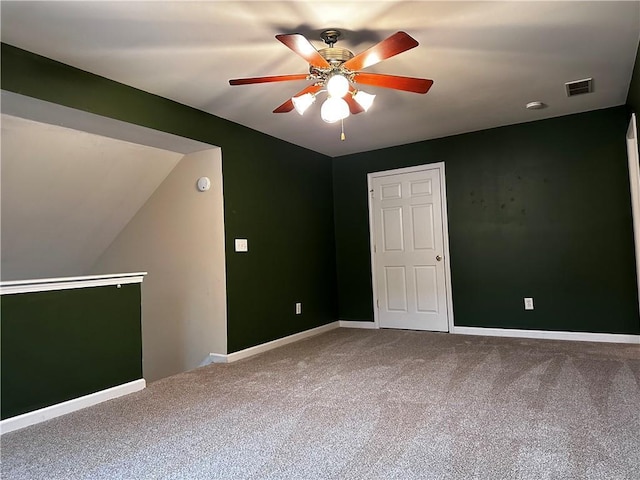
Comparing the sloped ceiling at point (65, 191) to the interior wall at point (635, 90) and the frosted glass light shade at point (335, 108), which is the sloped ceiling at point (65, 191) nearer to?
the frosted glass light shade at point (335, 108)

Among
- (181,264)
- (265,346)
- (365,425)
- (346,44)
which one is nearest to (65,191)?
(181,264)

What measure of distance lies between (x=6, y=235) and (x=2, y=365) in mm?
1871

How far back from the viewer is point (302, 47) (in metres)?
2.06

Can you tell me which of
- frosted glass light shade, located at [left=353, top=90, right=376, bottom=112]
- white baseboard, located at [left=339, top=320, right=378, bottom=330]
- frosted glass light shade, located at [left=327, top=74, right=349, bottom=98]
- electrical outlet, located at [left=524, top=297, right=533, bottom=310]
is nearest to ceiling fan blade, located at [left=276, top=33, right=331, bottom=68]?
frosted glass light shade, located at [left=327, top=74, right=349, bottom=98]

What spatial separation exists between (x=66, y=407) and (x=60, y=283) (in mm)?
790

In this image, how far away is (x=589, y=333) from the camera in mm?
4125

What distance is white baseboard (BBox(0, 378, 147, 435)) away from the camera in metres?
2.38

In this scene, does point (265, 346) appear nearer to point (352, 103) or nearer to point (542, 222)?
point (352, 103)

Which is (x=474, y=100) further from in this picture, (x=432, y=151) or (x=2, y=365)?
(x=2, y=365)

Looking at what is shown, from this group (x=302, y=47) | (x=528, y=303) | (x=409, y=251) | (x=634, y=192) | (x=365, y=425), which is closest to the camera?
(x=302, y=47)

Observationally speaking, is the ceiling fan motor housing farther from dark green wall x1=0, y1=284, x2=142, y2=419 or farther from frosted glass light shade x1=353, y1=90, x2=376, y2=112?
dark green wall x1=0, y1=284, x2=142, y2=419

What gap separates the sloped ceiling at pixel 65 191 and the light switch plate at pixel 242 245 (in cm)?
108

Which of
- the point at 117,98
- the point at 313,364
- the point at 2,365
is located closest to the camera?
the point at 2,365

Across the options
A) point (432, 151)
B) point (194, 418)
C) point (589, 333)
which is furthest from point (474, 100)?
point (194, 418)
